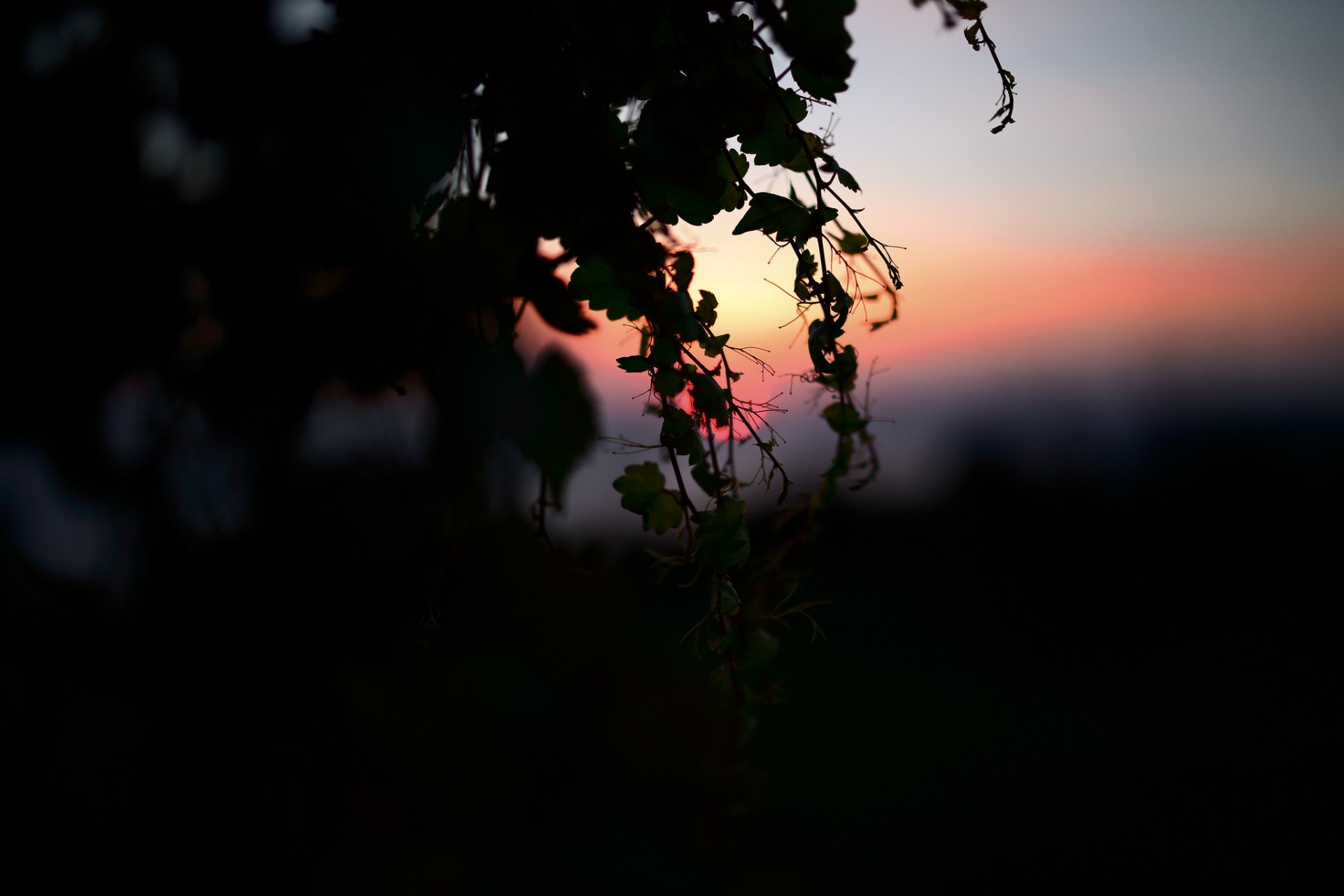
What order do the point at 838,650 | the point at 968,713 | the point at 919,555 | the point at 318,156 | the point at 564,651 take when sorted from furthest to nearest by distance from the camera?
the point at 919,555
the point at 838,650
the point at 968,713
the point at 564,651
the point at 318,156

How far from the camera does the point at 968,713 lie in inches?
120

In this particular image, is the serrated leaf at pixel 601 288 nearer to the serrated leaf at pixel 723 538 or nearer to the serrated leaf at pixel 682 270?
the serrated leaf at pixel 682 270

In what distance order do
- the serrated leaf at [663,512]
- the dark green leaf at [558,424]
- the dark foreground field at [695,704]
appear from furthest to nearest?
the dark foreground field at [695,704] < the serrated leaf at [663,512] < the dark green leaf at [558,424]

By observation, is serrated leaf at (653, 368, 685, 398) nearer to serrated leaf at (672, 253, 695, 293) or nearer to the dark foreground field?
serrated leaf at (672, 253, 695, 293)

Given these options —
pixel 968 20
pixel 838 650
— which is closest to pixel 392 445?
pixel 968 20

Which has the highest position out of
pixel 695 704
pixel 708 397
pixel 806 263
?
pixel 806 263

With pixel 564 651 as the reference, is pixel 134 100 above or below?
above

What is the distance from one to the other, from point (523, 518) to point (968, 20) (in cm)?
53

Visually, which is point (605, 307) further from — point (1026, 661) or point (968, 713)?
point (1026, 661)

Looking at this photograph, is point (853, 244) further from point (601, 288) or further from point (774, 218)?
point (601, 288)

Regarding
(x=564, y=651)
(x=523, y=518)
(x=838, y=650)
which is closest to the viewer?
(x=523, y=518)

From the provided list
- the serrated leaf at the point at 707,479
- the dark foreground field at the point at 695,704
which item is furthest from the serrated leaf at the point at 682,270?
the dark foreground field at the point at 695,704

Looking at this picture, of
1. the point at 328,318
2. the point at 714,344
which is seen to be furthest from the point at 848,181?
the point at 328,318

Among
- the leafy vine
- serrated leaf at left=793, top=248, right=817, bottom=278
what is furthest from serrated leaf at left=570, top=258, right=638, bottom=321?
serrated leaf at left=793, top=248, right=817, bottom=278
